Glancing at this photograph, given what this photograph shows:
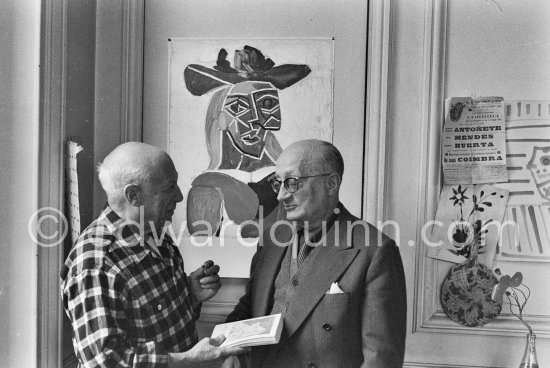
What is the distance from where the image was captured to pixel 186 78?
2.18m

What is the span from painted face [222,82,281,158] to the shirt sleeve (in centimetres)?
87

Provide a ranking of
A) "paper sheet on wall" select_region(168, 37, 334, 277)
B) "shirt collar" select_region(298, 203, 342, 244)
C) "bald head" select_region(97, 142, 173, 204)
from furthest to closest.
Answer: "paper sheet on wall" select_region(168, 37, 334, 277)
"shirt collar" select_region(298, 203, 342, 244)
"bald head" select_region(97, 142, 173, 204)

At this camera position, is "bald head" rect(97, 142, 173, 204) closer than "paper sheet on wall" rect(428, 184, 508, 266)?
Yes

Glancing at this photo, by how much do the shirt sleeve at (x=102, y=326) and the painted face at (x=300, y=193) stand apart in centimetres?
54

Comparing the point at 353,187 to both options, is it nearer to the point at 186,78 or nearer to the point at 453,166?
the point at 453,166

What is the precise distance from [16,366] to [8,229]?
41cm

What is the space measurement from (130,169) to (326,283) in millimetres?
646

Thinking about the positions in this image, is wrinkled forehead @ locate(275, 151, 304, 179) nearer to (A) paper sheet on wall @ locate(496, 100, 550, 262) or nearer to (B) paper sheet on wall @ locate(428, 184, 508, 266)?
(B) paper sheet on wall @ locate(428, 184, 508, 266)

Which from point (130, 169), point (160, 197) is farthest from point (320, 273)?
point (130, 169)

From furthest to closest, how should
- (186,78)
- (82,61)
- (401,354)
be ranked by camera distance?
(186,78) < (82,61) < (401,354)

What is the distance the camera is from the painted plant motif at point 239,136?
214cm

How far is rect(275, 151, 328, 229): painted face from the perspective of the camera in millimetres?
1659

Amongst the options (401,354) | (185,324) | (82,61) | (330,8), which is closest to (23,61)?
(82,61)

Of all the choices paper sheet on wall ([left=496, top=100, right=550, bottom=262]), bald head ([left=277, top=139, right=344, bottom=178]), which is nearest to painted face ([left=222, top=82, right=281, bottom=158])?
bald head ([left=277, top=139, right=344, bottom=178])
